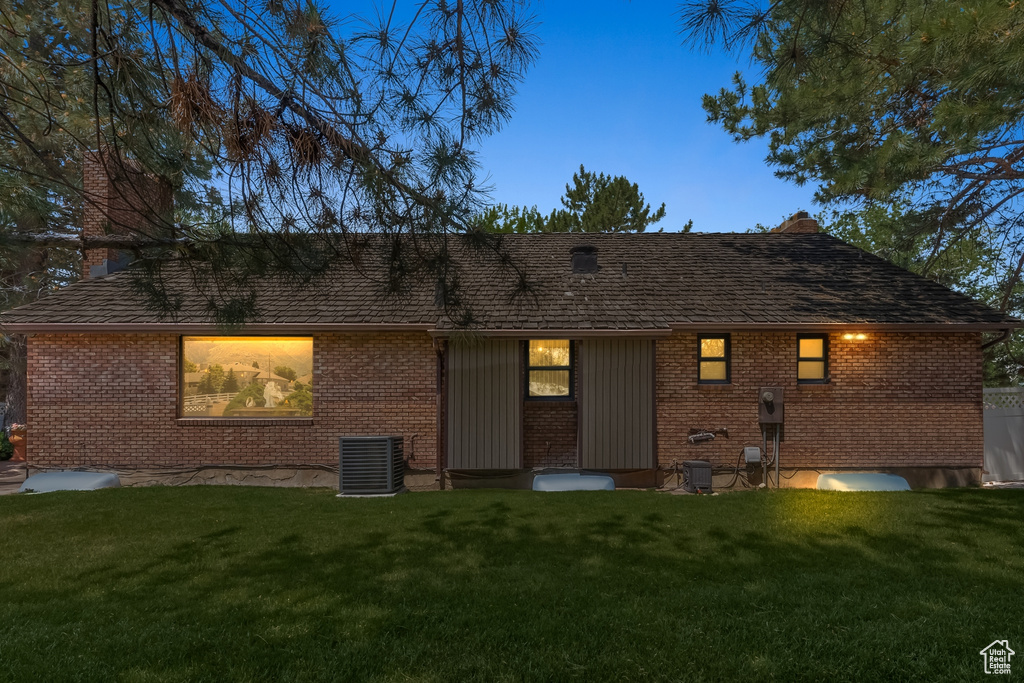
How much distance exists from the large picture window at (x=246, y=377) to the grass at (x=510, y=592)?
308cm

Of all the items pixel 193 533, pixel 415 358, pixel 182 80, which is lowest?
pixel 193 533

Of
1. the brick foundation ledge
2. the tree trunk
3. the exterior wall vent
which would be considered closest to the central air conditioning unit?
the brick foundation ledge

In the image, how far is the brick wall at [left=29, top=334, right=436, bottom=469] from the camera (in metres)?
11.2

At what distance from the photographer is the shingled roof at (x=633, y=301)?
11102 millimetres

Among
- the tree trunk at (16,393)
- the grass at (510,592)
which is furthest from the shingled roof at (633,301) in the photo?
the tree trunk at (16,393)

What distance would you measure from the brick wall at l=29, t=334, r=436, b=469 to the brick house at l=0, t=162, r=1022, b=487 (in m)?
0.03

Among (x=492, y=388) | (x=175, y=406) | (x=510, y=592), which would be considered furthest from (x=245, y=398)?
(x=510, y=592)

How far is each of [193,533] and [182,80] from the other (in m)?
Result: 5.60

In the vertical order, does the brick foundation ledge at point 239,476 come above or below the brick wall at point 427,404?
below

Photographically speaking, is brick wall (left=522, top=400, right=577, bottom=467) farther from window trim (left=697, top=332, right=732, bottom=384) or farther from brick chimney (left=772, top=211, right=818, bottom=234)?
brick chimney (left=772, top=211, right=818, bottom=234)

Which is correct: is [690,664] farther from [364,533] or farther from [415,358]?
[415,358]

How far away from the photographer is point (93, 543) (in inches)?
270

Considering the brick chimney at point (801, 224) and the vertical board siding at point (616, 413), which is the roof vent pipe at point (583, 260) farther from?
the brick chimney at point (801, 224)

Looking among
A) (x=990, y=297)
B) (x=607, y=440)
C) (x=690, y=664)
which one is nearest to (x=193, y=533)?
(x=690, y=664)
